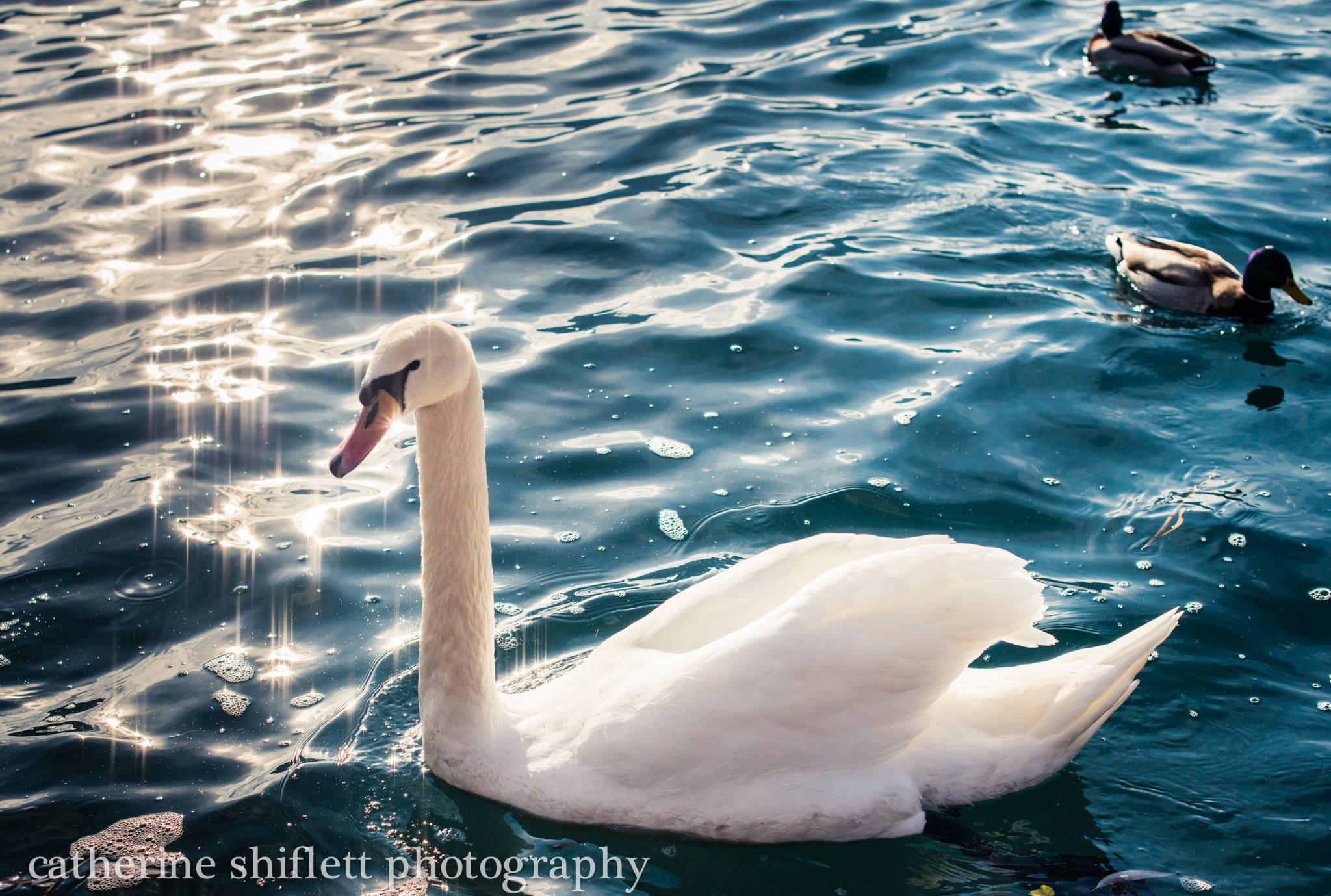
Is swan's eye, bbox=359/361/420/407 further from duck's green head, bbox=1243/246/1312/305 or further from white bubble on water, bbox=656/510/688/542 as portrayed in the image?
duck's green head, bbox=1243/246/1312/305

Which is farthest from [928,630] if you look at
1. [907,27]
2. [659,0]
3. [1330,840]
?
[659,0]

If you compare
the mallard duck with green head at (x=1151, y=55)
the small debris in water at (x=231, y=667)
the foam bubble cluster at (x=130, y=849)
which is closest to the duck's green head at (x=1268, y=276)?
the mallard duck with green head at (x=1151, y=55)

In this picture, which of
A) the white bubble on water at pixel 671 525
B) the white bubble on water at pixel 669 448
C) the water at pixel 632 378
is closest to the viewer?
the water at pixel 632 378

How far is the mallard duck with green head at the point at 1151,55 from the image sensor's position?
12156 mm

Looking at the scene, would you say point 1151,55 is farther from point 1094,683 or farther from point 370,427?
point 370,427

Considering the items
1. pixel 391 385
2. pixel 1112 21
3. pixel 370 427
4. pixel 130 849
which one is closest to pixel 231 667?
pixel 130 849

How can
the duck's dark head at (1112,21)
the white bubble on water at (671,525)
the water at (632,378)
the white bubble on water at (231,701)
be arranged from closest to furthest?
the water at (632,378) → the white bubble on water at (231,701) → the white bubble on water at (671,525) → the duck's dark head at (1112,21)

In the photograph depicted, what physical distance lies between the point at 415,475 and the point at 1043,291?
14.9 feet

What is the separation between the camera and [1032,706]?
453 centimetres

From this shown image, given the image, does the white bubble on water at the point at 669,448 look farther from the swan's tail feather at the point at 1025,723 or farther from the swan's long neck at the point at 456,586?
the swan's tail feather at the point at 1025,723

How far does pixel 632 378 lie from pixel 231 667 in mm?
3131

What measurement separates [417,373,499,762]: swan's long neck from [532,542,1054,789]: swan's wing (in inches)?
18.6

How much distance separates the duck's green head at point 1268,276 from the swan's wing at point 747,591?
510cm

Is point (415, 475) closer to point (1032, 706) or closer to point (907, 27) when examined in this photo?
point (1032, 706)
